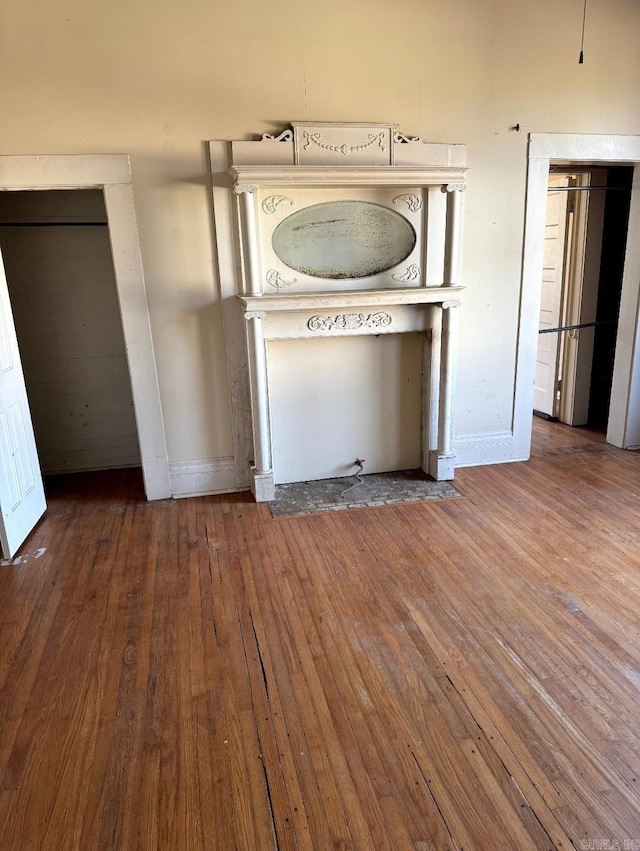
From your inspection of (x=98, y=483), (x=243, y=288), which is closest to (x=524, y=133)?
(x=243, y=288)

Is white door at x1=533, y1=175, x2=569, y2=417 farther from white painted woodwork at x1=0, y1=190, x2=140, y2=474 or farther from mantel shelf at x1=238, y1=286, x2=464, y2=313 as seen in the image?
white painted woodwork at x1=0, y1=190, x2=140, y2=474

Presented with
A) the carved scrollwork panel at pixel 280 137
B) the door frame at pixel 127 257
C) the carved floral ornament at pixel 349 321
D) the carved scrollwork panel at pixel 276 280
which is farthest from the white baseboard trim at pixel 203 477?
the carved scrollwork panel at pixel 280 137

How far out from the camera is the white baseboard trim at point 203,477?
388cm

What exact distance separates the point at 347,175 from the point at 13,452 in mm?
2610

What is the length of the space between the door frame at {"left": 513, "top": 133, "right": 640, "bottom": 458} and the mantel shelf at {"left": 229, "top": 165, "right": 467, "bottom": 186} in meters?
0.79

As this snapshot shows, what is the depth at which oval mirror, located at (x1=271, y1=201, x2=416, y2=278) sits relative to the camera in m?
3.62

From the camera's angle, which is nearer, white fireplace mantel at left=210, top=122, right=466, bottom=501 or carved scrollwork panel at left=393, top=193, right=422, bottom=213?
white fireplace mantel at left=210, top=122, right=466, bottom=501

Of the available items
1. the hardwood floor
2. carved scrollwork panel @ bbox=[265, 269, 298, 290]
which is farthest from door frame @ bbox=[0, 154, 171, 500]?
carved scrollwork panel @ bbox=[265, 269, 298, 290]

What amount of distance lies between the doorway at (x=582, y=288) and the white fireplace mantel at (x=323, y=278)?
1.34m

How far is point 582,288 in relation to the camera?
4969mm

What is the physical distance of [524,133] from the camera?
3820mm

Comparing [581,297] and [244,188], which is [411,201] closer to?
[244,188]

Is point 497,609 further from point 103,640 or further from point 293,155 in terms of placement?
point 293,155

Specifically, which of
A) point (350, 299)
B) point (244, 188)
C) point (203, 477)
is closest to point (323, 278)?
point (350, 299)
